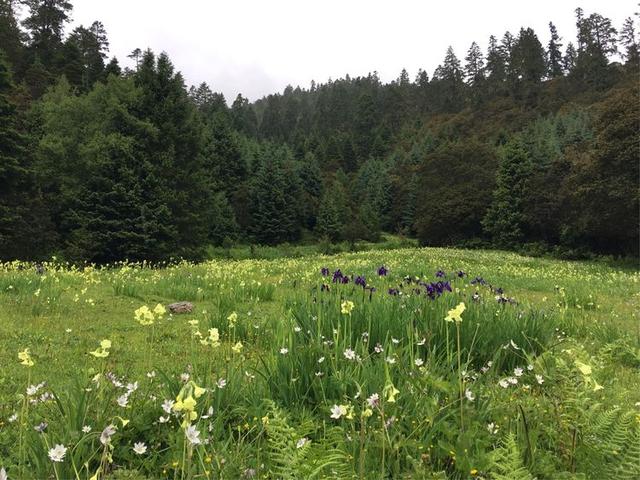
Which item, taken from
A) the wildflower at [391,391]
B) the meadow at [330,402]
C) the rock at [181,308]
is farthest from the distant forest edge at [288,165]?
the wildflower at [391,391]

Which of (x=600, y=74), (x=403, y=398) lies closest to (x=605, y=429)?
(x=403, y=398)

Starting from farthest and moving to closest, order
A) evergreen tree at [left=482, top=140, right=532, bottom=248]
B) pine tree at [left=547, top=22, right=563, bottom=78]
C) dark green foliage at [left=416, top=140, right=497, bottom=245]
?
1. pine tree at [left=547, top=22, right=563, bottom=78]
2. dark green foliage at [left=416, top=140, right=497, bottom=245]
3. evergreen tree at [left=482, top=140, right=532, bottom=248]

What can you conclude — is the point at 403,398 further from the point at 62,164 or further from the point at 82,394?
the point at 62,164

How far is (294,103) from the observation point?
156m

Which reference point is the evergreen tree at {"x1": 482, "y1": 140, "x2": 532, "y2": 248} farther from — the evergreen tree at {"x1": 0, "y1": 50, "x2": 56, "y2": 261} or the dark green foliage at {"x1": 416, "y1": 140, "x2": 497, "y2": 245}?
the evergreen tree at {"x1": 0, "y1": 50, "x2": 56, "y2": 261}

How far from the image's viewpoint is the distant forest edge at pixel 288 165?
30.9 m

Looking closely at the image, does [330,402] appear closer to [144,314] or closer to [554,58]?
[144,314]

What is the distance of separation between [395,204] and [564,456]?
68.8 metres

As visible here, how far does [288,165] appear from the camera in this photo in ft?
218

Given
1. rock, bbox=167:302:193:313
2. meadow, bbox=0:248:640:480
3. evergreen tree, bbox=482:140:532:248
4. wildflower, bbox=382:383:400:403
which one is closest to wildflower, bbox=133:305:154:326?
meadow, bbox=0:248:640:480

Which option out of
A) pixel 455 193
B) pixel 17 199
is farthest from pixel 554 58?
pixel 17 199

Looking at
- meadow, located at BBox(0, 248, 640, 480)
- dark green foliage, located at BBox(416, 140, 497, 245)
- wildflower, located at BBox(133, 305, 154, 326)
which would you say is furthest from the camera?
dark green foliage, located at BBox(416, 140, 497, 245)

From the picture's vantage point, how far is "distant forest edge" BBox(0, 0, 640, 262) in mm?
30891

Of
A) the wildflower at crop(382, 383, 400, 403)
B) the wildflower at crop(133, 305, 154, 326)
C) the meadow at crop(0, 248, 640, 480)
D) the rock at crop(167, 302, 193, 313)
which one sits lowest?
→ the rock at crop(167, 302, 193, 313)
